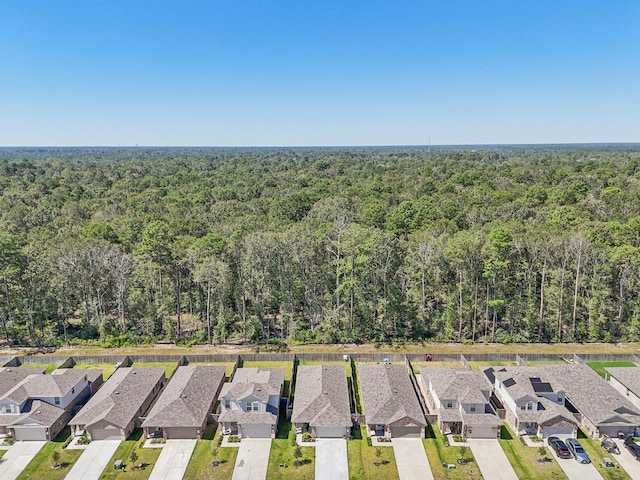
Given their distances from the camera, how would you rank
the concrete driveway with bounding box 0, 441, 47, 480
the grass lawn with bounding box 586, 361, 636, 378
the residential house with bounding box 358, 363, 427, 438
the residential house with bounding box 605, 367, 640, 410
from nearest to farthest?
the concrete driveway with bounding box 0, 441, 47, 480, the residential house with bounding box 358, 363, 427, 438, the residential house with bounding box 605, 367, 640, 410, the grass lawn with bounding box 586, 361, 636, 378

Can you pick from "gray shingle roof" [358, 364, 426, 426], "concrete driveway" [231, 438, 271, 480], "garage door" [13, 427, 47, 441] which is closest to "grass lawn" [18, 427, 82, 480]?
"garage door" [13, 427, 47, 441]

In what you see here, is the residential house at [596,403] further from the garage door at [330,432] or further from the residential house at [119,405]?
the residential house at [119,405]

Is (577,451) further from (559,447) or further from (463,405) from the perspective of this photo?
(463,405)

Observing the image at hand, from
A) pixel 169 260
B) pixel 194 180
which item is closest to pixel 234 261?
pixel 169 260

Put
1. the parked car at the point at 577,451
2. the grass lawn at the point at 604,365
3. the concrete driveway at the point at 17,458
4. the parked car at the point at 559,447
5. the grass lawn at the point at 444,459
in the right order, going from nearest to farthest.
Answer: the grass lawn at the point at 444,459, the concrete driveway at the point at 17,458, the parked car at the point at 577,451, the parked car at the point at 559,447, the grass lawn at the point at 604,365

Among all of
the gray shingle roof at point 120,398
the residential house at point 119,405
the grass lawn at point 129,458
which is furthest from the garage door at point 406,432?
the gray shingle roof at point 120,398

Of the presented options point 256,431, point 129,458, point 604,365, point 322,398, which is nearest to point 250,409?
point 256,431

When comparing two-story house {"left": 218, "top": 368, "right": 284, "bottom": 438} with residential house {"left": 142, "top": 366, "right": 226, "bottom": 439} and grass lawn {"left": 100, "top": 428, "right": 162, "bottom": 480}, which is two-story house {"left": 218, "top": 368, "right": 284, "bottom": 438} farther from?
grass lawn {"left": 100, "top": 428, "right": 162, "bottom": 480}
